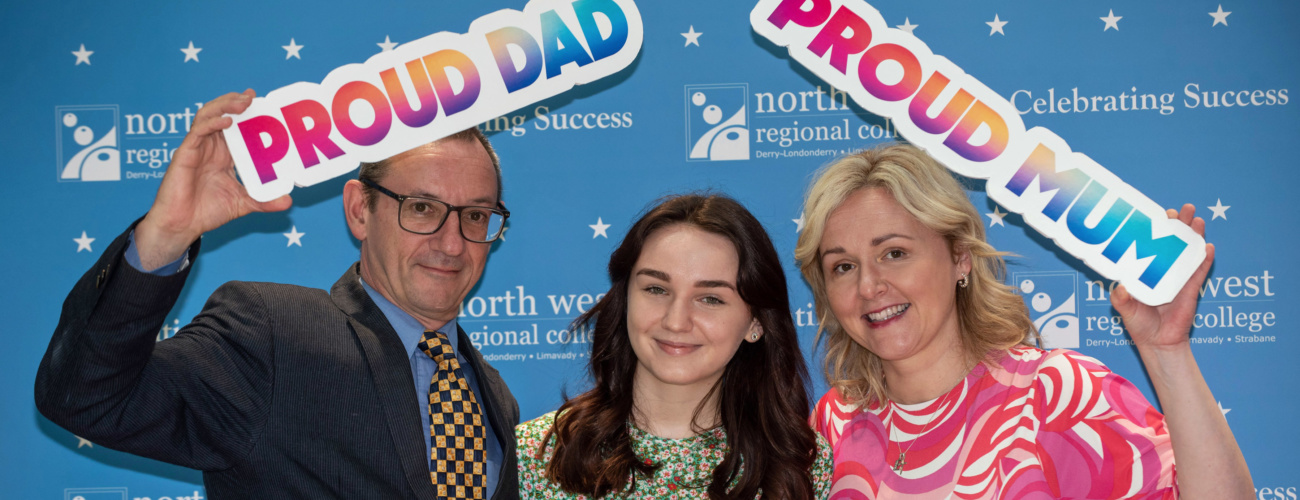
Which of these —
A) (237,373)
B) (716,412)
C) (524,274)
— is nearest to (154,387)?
(237,373)

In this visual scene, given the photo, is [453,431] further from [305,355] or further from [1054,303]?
[1054,303]

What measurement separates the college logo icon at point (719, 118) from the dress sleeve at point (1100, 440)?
1.52m

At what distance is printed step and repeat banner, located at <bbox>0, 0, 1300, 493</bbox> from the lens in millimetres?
3324

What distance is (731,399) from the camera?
236cm

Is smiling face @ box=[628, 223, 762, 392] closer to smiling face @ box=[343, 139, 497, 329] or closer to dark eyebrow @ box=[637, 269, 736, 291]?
dark eyebrow @ box=[637, 269, 736, 291]

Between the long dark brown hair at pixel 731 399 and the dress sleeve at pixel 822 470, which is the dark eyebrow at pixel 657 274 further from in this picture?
the dress sleeve at pixel 822 470

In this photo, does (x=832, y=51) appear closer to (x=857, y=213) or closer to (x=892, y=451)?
(x=857, y=213)

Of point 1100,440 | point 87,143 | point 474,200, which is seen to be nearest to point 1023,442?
point 1100,440

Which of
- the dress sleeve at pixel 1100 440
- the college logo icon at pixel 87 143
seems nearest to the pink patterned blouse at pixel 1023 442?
the dress sleeve at pixel 1100 440

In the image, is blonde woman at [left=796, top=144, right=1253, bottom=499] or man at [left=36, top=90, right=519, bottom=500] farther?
blonde woman at [left=796, top=144, right=1253, bottom=499]

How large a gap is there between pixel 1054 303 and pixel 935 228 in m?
1.33

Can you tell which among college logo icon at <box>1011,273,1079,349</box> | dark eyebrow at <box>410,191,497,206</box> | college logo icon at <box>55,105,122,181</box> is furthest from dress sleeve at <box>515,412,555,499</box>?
college logo icon at <box>55,105,122,181</box>

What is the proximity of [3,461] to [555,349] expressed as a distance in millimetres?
2179

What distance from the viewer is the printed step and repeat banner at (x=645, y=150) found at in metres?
3.32
